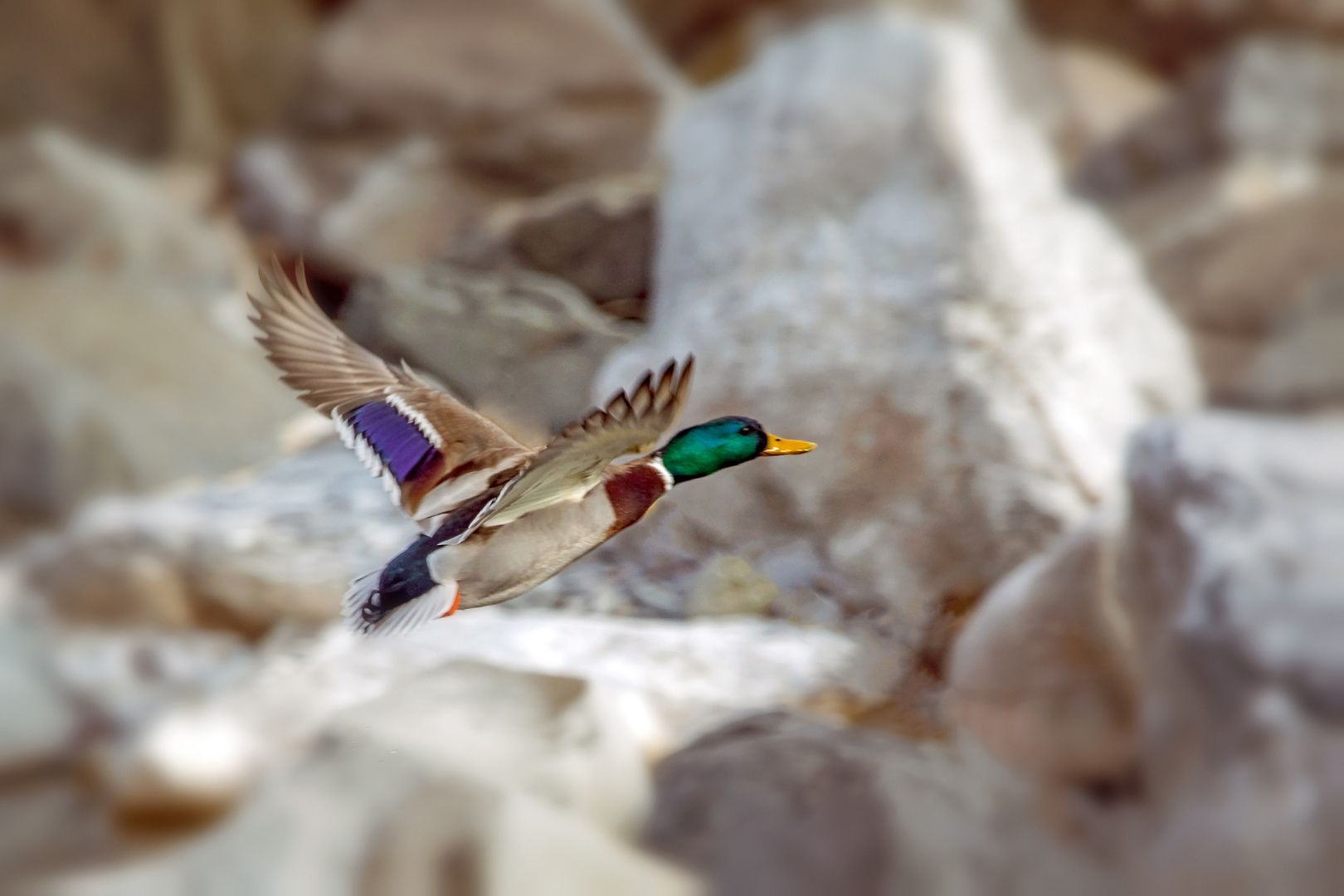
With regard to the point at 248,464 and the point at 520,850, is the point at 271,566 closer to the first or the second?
the point at 248,464

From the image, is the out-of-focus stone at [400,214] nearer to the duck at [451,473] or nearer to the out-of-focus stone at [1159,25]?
the duck at [451,473]

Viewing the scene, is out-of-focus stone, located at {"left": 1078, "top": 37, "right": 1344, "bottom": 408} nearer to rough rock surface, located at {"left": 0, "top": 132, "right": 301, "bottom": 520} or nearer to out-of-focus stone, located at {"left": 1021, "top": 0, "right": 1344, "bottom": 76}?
out-of-focus stone, located at {"left": 1021, "top": 0, "right": 1344, "bottom": 76}

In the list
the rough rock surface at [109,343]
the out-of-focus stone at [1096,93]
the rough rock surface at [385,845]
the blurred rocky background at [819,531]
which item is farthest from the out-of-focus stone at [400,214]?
the out-of-focus stone at [1096,93]

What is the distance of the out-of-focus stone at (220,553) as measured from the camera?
46 centimetres

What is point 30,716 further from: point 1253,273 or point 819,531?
point 1253,273

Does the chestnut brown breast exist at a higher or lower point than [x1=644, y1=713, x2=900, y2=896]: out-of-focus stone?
higher

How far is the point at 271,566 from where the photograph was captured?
1.75 ft

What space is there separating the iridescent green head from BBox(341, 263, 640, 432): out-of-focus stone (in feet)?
0.13

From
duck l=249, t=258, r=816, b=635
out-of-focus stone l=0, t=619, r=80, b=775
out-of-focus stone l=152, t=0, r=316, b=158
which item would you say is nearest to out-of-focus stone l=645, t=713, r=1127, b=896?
duck l=249, t=258, r=816, b=635

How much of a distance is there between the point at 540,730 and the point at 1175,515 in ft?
1.02

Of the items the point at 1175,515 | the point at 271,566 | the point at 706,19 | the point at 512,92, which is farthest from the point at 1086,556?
the point at 512,92

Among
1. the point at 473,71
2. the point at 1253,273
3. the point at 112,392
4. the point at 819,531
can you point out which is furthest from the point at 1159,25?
the point at 112,392

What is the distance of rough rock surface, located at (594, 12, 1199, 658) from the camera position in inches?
12.5

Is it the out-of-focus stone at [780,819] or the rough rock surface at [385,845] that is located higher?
the rough rock surface at [385,845]
